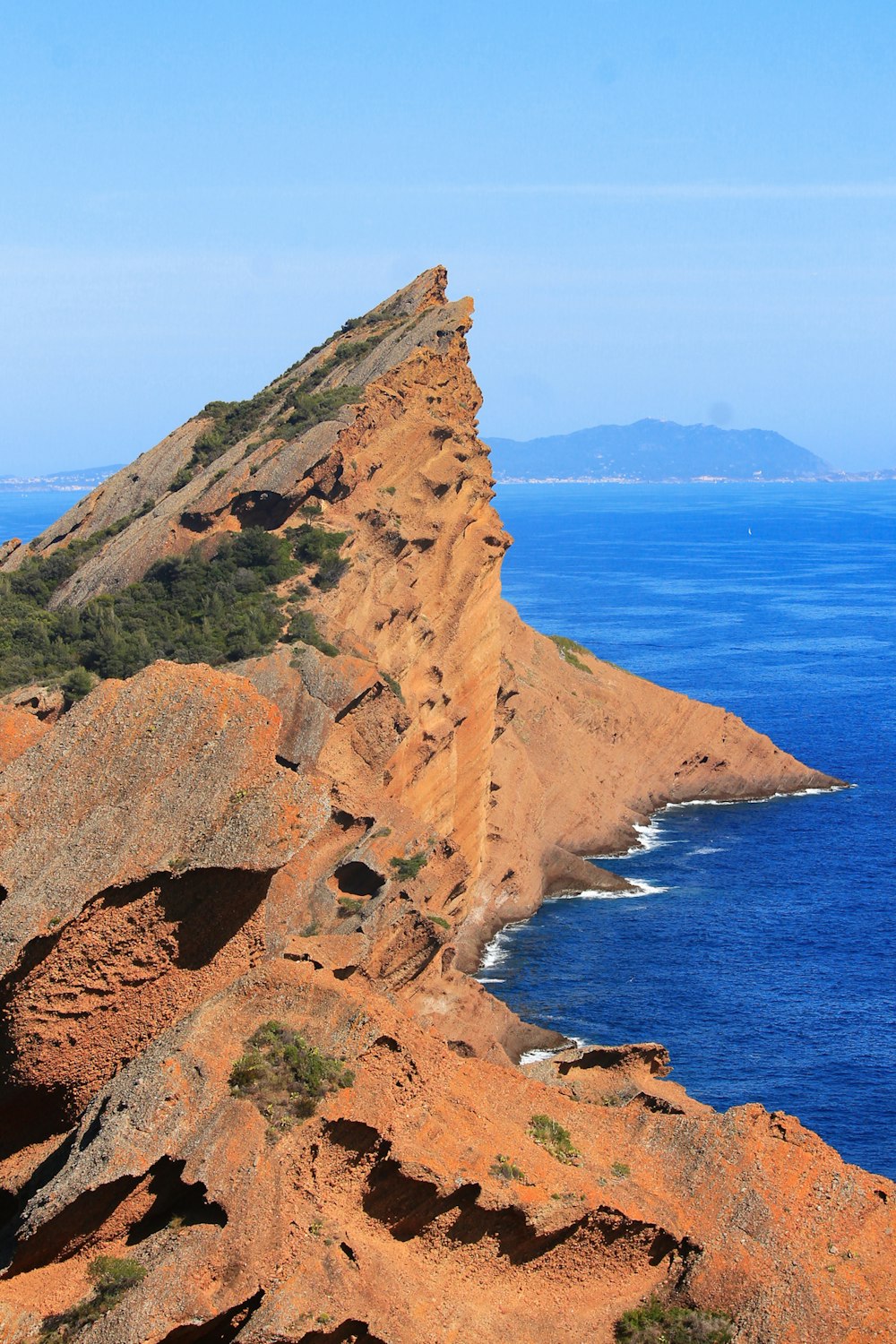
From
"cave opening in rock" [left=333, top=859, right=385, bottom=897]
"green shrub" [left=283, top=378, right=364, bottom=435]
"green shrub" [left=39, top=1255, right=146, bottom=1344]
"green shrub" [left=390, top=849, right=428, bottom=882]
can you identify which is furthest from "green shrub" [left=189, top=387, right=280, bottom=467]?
"green shrub" [left=39, top=1255, right=146, bottom=1344]

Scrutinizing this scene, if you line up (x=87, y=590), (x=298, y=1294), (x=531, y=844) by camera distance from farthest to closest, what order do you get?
(x=531, y=844) < (x=87, y=590) < (x=298, y=1294)

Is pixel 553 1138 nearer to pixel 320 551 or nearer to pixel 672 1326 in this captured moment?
pixel 672 1326

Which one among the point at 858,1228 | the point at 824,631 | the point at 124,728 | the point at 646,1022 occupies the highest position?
the point at 824,631

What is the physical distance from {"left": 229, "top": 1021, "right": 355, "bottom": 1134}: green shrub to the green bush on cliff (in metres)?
23.3

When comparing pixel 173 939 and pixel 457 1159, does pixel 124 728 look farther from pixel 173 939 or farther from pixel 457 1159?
pixel 457 1159

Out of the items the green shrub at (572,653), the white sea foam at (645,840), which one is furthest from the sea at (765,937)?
the green shrub at (572,653)

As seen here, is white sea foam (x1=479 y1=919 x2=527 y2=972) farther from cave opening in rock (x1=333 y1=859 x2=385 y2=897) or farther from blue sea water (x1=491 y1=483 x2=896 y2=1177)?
cave opening in rock (x1=333 y1=859 x2=385 y2=897)

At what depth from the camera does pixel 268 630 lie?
47.3 metres

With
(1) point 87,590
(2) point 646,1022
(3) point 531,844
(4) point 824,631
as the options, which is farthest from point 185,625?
(4) point 824,631

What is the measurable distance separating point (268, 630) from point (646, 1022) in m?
19.7

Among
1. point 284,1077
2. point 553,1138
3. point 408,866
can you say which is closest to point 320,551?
point 408,866

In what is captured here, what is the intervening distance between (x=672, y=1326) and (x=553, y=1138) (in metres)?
3.23

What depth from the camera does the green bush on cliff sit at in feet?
151

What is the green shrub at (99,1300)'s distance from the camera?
18734 millimetres
